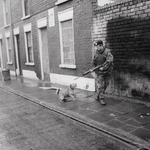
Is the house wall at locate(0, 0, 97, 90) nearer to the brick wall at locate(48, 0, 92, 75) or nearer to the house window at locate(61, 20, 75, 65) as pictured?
the brick wall at locate(48, 0, 92, 75)

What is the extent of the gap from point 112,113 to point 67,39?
5.34m

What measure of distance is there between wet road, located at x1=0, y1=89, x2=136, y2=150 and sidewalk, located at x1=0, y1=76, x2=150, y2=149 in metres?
0.24

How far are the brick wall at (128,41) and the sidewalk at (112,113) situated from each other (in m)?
0.53

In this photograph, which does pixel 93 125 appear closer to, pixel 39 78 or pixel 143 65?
pixel 143 65

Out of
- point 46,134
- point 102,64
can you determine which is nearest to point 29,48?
point 102,64

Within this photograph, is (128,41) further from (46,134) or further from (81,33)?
(46,134)

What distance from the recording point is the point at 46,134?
4797 millimetres

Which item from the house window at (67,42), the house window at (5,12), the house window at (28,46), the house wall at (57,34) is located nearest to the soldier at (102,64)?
the house wall at (57,34)

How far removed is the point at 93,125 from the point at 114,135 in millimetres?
740

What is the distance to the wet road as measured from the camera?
4.14m

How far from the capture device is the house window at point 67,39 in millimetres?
9603

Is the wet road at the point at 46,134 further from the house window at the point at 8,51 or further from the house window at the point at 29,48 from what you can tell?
the house window at the point at 8,51

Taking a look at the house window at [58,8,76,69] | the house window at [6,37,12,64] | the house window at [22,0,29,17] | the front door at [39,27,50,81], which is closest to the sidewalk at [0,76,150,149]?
the house window at [58,8,76,69]

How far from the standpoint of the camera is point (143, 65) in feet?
21.3
